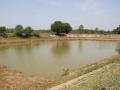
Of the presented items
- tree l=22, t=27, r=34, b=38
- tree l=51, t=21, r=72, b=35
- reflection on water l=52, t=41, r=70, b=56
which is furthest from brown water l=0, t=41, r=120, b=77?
tree l=51, t=21, r=72, b=35

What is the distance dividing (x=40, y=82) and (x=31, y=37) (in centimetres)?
3561

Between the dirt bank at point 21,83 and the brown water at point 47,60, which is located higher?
the dirt bank at point 21,83

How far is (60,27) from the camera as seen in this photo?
50.8m

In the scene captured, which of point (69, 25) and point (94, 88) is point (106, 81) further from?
point (69, 25)

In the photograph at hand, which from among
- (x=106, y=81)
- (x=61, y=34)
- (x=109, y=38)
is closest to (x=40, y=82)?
(x=106, y=81)

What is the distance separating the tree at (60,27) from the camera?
51062 millimetres

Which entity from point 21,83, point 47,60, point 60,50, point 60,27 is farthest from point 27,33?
point 21,83

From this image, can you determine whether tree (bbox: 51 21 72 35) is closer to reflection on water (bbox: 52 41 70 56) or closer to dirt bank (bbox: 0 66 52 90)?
reflection on water (bbox: 52 41 70 56)

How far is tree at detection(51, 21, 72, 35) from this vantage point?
51.1 meters

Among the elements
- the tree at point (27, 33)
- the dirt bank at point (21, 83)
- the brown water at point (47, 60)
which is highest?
the tree at point (27, 33)

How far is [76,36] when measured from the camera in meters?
51.1

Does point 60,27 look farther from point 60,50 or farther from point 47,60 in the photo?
point 47,60

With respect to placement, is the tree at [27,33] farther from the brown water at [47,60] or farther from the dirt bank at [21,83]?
the dirt bank at [21,83]

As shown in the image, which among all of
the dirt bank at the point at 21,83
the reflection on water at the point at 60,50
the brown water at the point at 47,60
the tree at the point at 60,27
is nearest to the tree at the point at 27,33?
the tree at the point at 60,27
